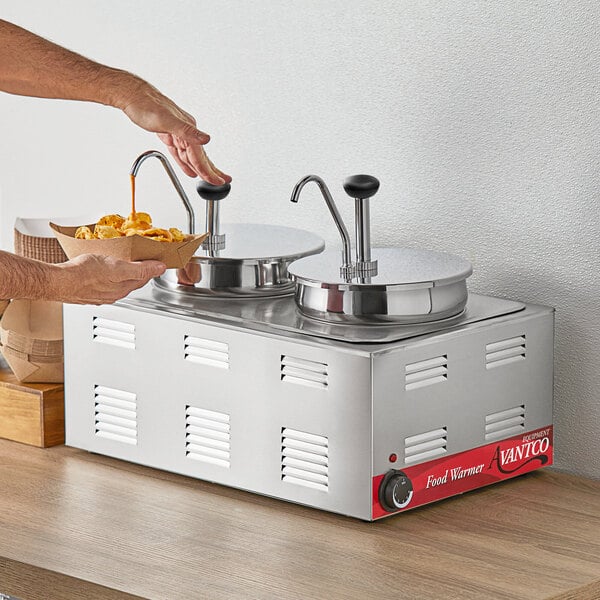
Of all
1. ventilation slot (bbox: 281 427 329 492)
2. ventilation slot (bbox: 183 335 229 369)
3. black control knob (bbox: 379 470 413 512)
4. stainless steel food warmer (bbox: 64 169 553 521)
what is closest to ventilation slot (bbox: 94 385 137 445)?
stainless steel food warmer (bbox: 64 169 553 521)

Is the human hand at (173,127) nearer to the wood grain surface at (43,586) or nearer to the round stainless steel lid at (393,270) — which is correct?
the round stainless steel lid at (393,270)

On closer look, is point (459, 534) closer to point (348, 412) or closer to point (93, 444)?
point (348, 412)

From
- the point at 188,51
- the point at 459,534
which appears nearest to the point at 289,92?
the point at 188,51

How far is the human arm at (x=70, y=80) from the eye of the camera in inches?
65.7

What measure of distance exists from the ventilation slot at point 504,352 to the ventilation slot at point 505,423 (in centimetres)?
6

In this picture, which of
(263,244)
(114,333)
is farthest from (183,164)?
(114,333)

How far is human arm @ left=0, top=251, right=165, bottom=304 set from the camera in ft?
4.58

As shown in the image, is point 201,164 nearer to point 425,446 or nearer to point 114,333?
point 114,333

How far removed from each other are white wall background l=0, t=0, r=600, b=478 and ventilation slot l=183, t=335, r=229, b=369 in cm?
37

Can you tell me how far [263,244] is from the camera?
5.58 feet

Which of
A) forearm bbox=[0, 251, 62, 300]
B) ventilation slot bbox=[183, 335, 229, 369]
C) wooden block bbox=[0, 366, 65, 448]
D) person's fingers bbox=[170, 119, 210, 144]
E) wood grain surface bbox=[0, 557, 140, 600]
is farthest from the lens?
wooden block bbox=[0, 366, 65, 448]

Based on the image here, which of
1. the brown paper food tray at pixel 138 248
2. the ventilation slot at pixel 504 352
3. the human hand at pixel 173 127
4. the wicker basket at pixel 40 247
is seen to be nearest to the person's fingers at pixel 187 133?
the human hand at pixel 173 127

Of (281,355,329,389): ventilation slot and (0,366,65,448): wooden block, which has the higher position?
(281,355,329,389): ventilation slot

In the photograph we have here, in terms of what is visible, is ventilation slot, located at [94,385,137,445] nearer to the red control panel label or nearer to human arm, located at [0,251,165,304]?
human arm, located at [0,251,165,304]
